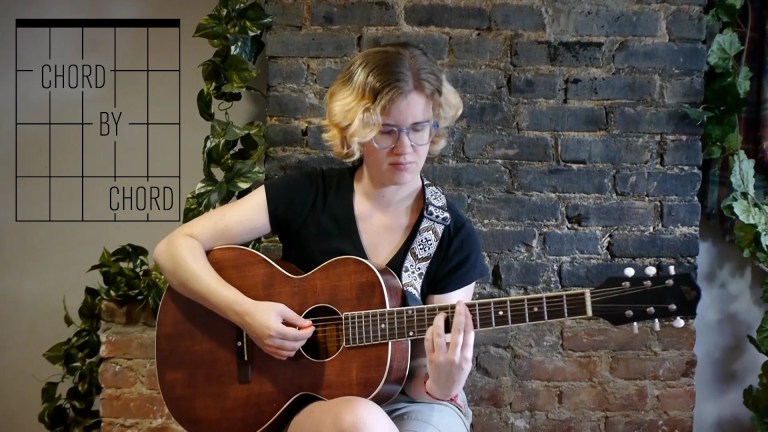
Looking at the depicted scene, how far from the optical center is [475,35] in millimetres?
1852

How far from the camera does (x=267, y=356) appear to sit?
1.50 metres

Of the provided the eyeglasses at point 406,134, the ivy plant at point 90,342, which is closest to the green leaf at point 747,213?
the eyeglasses at point 406,134

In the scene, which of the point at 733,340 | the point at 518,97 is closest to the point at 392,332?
the point at 518,97

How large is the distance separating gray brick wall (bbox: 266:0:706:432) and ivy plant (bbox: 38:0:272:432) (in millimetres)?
67

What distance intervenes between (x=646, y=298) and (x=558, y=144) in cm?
69

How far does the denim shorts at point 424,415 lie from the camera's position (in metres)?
1.37

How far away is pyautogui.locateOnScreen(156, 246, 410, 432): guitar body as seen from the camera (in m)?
1.43

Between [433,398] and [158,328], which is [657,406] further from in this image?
[158,328]

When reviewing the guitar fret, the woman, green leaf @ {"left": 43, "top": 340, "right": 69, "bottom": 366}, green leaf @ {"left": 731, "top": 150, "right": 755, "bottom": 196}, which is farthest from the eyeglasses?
green leaf @ {"left": 43, "top": 340, "right": 69, "bottom": 366}

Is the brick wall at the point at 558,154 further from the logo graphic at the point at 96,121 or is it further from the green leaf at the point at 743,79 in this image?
the logo graphic at the point at 96,121

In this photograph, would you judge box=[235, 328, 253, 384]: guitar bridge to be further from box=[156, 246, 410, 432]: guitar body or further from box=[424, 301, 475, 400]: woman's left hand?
box=[424, 301, 475, 400]: woman's left hand

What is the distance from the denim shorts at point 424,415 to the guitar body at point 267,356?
5 cm

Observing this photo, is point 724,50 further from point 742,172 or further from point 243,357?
point 243,357

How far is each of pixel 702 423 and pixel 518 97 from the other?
1187 mm
